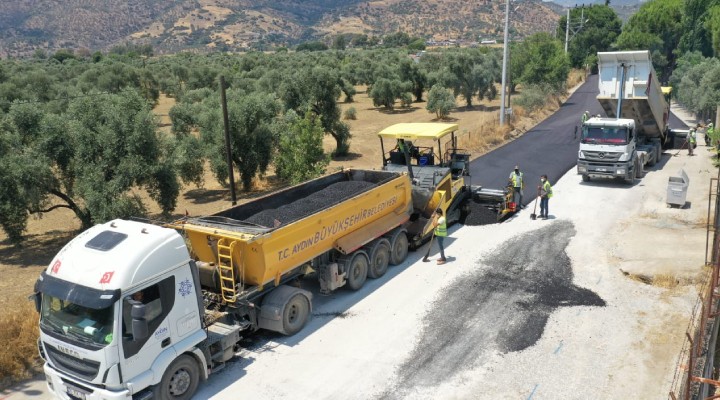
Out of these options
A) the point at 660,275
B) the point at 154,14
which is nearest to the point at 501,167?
the point at 660,275

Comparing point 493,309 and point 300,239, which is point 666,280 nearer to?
point 493,309

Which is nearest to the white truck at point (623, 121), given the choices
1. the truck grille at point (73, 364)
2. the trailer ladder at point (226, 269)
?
the trailer ladder at point (226, 269)

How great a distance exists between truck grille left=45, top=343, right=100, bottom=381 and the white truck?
59.4ft

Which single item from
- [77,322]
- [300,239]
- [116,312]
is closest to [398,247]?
[300,239]

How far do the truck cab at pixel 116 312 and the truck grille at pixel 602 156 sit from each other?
54.3 feet

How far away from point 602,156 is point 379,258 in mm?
11307

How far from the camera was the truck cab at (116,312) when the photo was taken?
24.7 feet

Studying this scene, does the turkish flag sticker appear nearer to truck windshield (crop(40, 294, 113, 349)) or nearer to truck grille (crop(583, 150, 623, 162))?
truck windshield (crop(40, 294, 113, 349))

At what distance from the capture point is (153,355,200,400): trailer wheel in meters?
8.27

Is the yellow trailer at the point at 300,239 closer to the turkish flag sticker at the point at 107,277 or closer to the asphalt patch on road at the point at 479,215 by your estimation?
the turkish flag sticker at the point at 107,277

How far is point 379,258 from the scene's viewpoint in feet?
43.7

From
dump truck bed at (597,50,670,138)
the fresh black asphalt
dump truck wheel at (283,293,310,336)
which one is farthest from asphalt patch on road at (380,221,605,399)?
dump truck bed at (597,50,670,138)

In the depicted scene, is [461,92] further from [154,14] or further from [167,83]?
[154,14]

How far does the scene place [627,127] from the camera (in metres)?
20.2
